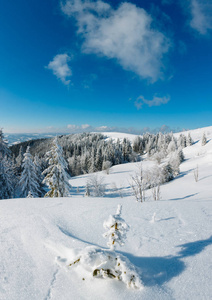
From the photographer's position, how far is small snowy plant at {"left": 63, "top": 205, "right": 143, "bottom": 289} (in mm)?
1692

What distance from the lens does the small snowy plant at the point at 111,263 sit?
5.55ft

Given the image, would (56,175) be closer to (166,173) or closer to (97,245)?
(97,245)

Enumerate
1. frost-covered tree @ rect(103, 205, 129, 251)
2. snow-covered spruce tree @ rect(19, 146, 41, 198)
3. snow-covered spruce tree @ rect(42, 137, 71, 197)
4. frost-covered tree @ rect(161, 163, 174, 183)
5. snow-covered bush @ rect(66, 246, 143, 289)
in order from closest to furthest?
1. snow-covered bush @ rect(66, 246, 143, 289)
2. frost-covered tree @ rect(103, 205, 129, 251)
3. snow-covered spruce tree @ rect(42, 137, 71, 197)
4. snow-covered spruce tree @ rect(19, 146, 41, 198)
5. frost-covered tree @ rect(161, 163, 174, 183)

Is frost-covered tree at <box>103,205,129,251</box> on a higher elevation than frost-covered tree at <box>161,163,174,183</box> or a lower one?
higher

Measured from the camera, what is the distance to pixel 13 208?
4.29m

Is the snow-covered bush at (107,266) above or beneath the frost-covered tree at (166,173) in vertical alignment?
above

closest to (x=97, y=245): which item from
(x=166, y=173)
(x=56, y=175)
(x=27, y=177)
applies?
(x=56, y=175)

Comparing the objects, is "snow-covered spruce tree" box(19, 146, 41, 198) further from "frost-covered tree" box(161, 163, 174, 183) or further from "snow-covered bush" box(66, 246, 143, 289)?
"frost-covered tree" box(161, 163, 174, 183)

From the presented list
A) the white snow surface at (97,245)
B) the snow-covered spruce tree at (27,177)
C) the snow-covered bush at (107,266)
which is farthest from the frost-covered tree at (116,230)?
the snow-covered spruce tree at (27,177)

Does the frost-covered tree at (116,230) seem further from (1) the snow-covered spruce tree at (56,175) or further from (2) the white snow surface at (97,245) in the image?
(1) the snow-covered spruce tree at (56,175)

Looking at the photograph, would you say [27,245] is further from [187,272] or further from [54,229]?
[187,272]

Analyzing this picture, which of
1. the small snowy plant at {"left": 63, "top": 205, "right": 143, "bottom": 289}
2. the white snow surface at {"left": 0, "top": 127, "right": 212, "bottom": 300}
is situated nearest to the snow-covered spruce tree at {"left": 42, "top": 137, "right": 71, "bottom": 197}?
the white snow surface at {"left": 0, "top": 127, "right": 212, "bottom": 300}

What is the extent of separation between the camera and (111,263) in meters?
1.84

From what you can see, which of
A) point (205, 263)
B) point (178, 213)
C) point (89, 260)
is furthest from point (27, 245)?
point (178, 213)
